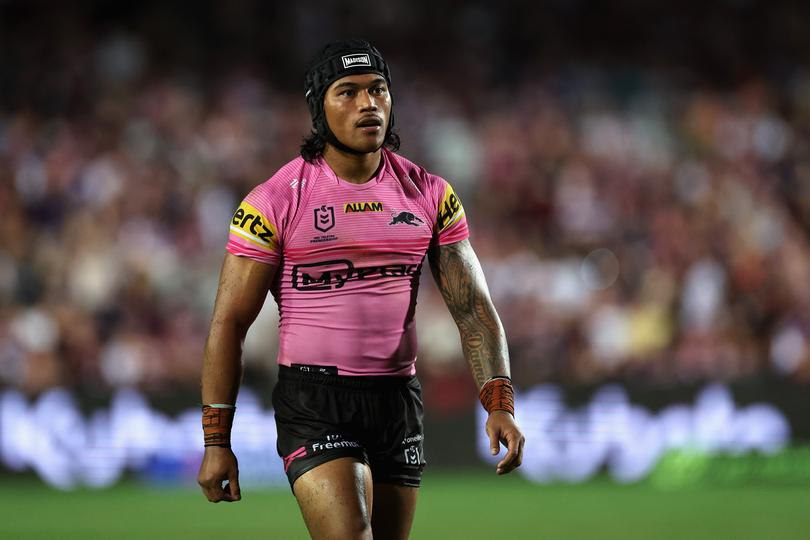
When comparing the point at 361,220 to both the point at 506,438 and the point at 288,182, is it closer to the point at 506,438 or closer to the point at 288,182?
the point at 288,182

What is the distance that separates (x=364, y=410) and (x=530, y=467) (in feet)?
28.6

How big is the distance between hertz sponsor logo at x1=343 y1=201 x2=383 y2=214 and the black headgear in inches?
8.5

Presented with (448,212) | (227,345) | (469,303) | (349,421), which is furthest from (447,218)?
(227,345)

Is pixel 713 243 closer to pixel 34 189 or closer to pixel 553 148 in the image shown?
pixel 553 148

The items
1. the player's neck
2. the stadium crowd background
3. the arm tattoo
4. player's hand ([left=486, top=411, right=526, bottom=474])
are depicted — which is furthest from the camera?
the stadium crowd background

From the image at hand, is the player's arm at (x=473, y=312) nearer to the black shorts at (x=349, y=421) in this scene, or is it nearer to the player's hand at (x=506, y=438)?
the player's hand at (x=506, y=438)

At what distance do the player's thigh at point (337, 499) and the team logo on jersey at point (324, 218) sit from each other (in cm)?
90

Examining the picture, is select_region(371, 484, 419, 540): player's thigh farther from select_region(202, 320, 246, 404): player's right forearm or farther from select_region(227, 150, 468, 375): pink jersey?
select_region(202, 320, 246, 404): player's right forearm

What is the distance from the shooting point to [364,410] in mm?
5387

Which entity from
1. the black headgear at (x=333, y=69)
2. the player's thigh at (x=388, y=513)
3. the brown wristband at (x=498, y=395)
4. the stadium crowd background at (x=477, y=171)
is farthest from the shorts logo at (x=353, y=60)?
the stadium crowd background at (x=477, y=171)

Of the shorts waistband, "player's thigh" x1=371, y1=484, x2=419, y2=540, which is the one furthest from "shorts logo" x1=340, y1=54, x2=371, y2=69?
"player's thigh" x1=371, y1=484, x2=419, y2=540

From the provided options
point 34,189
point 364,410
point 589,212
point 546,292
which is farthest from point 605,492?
point 364,410

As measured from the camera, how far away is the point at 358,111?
537 cm

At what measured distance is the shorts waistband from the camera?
17.7ft
